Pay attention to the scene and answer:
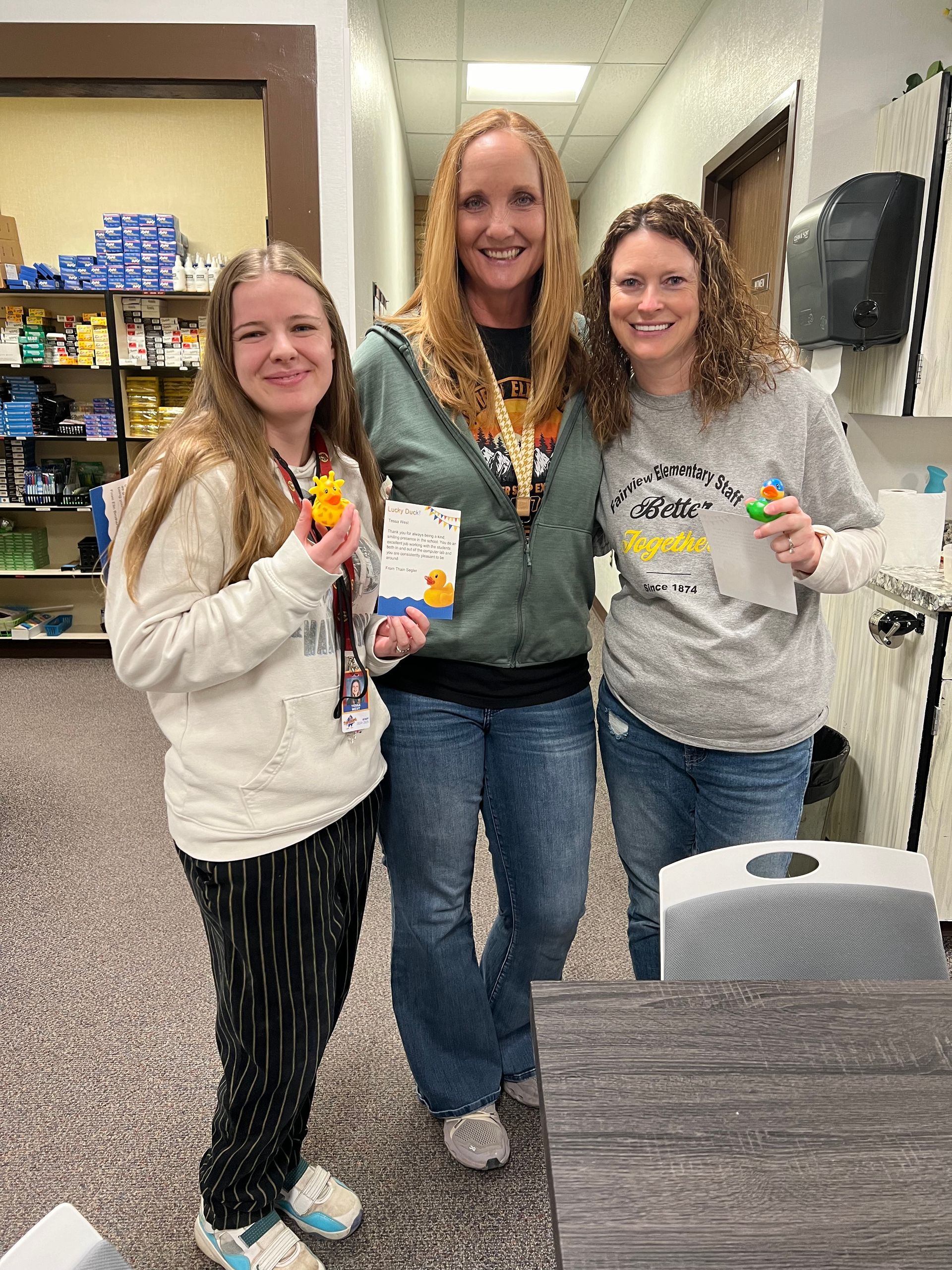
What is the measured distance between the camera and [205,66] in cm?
301

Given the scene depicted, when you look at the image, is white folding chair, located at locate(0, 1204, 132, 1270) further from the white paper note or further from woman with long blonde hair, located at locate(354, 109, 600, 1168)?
the white paper note

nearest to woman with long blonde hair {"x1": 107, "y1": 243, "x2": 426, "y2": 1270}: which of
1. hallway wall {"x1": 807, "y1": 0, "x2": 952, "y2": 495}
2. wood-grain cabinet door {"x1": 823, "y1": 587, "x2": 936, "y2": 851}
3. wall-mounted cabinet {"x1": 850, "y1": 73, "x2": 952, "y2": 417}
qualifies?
wood-grain cabinet door {"x1": 823, "y1": 587, "x2": 936, "y2": 851}

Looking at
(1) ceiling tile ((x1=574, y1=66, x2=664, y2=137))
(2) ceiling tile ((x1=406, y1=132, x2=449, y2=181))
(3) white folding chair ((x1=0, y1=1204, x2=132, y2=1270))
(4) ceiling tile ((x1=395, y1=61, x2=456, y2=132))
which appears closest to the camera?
(3) white folding chair ((x1=0, y1=1204, x2=132, y2=1270))

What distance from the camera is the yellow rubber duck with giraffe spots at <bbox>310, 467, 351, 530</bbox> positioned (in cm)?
110

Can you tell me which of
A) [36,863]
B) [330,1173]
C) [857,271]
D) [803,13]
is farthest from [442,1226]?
[803,13]

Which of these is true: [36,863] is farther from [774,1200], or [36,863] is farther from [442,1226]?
[774,1200]

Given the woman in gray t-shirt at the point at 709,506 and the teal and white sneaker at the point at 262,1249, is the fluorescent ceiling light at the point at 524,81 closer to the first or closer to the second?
the woman in gray t-shirt at the point at 709,506

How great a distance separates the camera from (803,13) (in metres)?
2.74

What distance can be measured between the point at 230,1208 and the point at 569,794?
0.80 meters

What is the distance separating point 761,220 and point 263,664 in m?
3.12

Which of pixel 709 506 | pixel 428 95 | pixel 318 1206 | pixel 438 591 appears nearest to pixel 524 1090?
pixel 318 1206

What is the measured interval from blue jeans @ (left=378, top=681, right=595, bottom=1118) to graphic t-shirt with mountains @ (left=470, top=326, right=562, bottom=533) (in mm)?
344

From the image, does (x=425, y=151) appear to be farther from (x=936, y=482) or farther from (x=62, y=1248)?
(x=62, y=1248)

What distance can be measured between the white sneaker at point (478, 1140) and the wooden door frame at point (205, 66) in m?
2.86
